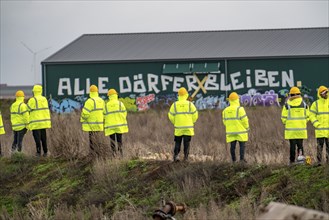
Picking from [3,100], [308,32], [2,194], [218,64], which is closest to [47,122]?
[2,194]

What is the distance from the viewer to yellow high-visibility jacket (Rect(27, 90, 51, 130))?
76.7ft

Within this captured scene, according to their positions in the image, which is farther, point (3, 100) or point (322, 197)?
point (3, 100)

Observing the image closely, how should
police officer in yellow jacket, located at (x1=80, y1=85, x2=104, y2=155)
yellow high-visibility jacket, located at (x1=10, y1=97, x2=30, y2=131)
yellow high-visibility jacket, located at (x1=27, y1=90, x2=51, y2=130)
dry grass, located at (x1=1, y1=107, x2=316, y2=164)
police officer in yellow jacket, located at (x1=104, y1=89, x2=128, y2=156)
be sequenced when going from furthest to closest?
yellow high-visibility jacket, located at (x1=10, y1=97, x2=30, y2=131) → yellow high-visibility jacket, located at (x1=27, y1=90, x2=51, y2=130) → police officer in yellow jacket, located at (x1=80, y1=85, x2=104, y2=155) → police officer in yellow jacket, located at (x1=104, y1=89, x2=128, y2=156) → dry grass, located at (x1=1, y1=107, x2=316, y2=164)

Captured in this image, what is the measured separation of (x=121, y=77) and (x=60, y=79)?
3.78 metres

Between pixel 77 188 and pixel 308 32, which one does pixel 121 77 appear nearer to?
pixel 308 32

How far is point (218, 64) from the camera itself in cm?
5609

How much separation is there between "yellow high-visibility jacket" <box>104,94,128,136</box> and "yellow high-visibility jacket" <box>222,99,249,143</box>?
2646 millimetres

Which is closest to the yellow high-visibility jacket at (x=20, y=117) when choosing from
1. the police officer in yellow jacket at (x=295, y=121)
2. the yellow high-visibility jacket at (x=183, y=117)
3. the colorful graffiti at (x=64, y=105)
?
the yellow high-visibility jacket at (x=183, y=117)

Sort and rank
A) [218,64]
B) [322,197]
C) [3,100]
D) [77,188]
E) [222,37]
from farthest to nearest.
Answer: [3,100], [222,37], [218,64], [77,188], [322,197]

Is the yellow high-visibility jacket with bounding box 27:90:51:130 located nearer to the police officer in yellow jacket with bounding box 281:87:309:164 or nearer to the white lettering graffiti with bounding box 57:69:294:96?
the police officer in yellow jacket with bounding box 281:87:309:164

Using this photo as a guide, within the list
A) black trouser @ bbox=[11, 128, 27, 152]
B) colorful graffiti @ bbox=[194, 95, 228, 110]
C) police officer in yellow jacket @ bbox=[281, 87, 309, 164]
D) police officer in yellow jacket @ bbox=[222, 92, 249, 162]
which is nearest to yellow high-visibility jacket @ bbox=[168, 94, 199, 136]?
police officer in yellow jacket @ bbox=[222, 92, 249, 162]

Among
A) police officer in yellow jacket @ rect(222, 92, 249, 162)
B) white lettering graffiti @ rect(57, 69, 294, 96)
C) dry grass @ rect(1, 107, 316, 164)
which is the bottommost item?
dry grass @ rect(1, 107, 316, 164)

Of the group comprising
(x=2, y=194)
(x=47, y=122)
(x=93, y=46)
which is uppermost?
(x=93, y=46)

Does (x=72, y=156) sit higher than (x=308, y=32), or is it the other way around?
(x=308, y=32)
